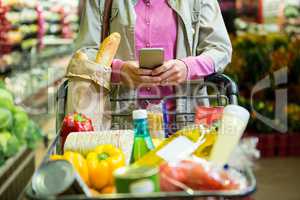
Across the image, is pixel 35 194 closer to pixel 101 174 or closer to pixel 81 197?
pixel 81 197

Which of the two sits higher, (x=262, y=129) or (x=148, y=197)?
(x=148, y=197)

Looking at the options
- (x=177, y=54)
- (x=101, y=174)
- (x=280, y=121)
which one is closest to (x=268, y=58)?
(x=280, y=121)

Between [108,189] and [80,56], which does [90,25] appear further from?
[108,189]

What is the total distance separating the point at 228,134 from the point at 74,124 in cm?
70

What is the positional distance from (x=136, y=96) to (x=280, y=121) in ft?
12.6

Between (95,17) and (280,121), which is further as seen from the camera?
(280,121)

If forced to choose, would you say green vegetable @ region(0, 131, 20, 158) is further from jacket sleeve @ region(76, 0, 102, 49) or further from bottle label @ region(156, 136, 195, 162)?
bottle label @ region(156, 136, 195, 162)

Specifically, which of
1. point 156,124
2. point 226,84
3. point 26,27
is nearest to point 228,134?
point 156,124

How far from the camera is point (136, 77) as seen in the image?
73.1 inches

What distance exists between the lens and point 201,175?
1.12 meters

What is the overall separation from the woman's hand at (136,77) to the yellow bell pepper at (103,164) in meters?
0.41

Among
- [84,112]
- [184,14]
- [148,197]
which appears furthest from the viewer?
[184,14]

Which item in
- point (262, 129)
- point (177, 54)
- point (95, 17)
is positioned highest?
point (95, 17)

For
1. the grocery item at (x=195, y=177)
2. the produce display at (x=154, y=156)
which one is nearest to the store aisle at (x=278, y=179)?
the produce display at (x=154, y=156)
